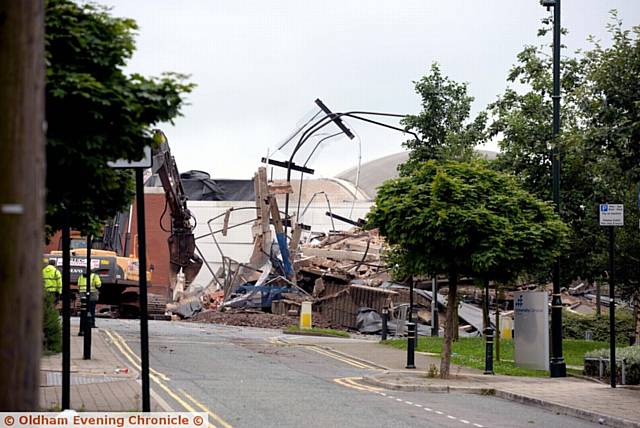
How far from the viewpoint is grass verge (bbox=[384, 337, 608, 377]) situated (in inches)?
919

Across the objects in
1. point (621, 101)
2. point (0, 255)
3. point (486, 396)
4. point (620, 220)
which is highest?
point (621, 101)

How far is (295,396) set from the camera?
54.2 feet

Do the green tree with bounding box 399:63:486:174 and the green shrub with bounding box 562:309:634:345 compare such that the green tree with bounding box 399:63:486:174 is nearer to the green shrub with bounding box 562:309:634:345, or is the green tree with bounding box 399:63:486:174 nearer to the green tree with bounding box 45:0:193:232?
the green shrub with bounding box 562:309:634:345

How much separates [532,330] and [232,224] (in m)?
47.2

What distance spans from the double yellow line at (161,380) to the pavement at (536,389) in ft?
13.0

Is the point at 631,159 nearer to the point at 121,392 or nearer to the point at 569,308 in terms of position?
the point at 121,392

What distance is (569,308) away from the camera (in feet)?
160

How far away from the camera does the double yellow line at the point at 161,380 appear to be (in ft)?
45.7

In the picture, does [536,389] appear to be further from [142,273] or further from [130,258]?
[130,258]

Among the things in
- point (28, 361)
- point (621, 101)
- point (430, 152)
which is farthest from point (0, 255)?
point (430, 152)

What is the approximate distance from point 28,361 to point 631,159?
554 inches

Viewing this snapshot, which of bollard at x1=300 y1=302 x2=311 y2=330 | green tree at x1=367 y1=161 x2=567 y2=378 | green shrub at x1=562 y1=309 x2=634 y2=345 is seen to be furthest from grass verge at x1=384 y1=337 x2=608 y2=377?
green shrub at x1=562 y1=309 x2=634 y2=345

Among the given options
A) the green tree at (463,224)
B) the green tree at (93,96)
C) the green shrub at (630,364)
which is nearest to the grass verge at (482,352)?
the green shrub at (630,364)

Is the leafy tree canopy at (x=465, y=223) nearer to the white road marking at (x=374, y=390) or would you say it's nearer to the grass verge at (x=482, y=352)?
the white road marking at (x=374, y=390)
